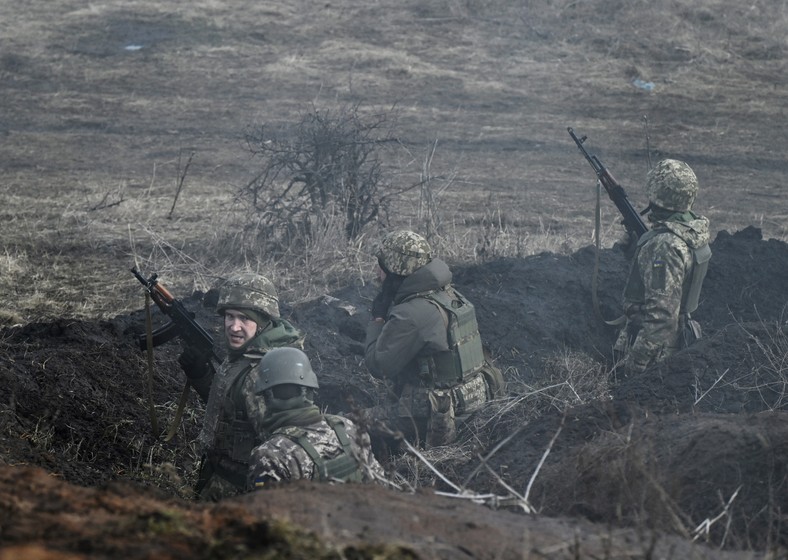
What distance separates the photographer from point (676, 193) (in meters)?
7.66

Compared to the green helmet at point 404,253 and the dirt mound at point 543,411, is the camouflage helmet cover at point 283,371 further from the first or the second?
the green helmet at point 404,253

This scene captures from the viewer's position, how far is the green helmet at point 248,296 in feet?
18.0

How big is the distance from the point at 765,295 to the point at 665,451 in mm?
4499

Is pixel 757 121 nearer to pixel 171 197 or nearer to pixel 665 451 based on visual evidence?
pixel 171 197

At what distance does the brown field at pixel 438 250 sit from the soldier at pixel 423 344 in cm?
25

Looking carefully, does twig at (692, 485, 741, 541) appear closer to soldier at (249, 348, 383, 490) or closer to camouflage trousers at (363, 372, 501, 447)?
soldier at (249, 348, 383, 490)

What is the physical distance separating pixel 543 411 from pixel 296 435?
286cm

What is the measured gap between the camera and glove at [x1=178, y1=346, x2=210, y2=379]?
5836 millimetres

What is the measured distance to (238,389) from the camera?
206 inches

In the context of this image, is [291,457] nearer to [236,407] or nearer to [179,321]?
[236,407]

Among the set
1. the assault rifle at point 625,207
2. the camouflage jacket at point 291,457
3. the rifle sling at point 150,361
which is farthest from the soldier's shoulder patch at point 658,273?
the rifle sling at point 150,361

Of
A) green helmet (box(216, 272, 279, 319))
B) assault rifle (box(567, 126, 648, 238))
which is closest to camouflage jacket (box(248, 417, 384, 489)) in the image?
green helmet (box(216, 272, 279, 319))

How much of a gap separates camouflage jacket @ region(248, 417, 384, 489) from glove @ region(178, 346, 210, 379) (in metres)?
1.13

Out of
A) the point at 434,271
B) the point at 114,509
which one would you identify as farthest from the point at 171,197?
the point at 114,509
